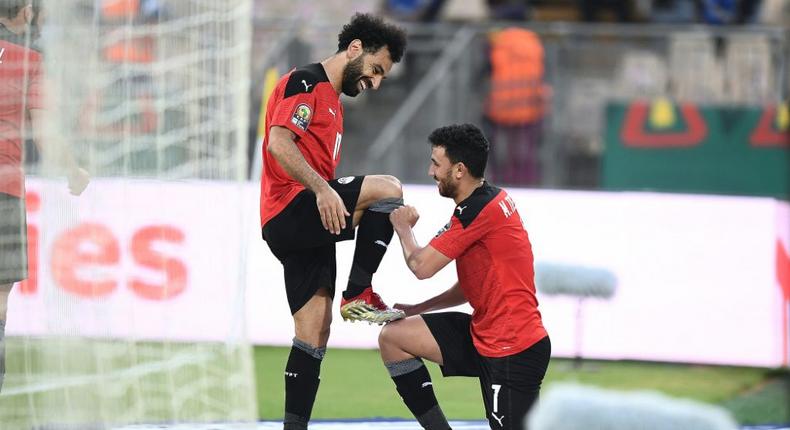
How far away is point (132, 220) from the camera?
272 inches

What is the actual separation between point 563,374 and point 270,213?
4.40 m

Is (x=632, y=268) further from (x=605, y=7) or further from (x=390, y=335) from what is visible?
(x=605, y=7)

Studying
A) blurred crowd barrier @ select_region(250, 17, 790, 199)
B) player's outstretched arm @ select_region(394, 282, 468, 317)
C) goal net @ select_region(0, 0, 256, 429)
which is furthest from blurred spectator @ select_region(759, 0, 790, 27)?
player's outstretched arm @ select_region(394, 282, 468, 317)

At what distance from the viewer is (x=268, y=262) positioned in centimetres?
1048

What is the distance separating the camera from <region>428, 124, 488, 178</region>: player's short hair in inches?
211

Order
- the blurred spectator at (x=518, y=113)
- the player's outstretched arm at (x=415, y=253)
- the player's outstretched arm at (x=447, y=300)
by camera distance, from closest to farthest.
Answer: the player's outstretched arm at (x=415, y=253), the player's outstretched arm at (x=447, y=300), the blurred spectator at (x=518, y=113)

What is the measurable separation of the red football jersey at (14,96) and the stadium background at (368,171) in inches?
5.8

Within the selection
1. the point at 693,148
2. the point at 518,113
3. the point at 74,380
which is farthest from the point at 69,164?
the point at 693,148

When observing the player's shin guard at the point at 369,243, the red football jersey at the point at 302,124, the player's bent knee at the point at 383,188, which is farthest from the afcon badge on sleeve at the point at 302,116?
the player's shin guard at the point at 369,243

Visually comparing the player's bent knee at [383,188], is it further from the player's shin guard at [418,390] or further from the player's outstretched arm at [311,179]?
the player's shin guard at [418,390]

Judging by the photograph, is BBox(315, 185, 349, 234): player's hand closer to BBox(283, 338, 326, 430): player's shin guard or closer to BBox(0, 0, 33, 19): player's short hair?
BBox(283, 338, 326, 430): player's shin guard

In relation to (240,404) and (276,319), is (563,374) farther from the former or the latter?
(240,404)

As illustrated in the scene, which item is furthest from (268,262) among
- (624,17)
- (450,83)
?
(624,17)

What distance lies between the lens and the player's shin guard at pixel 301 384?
222 inches
